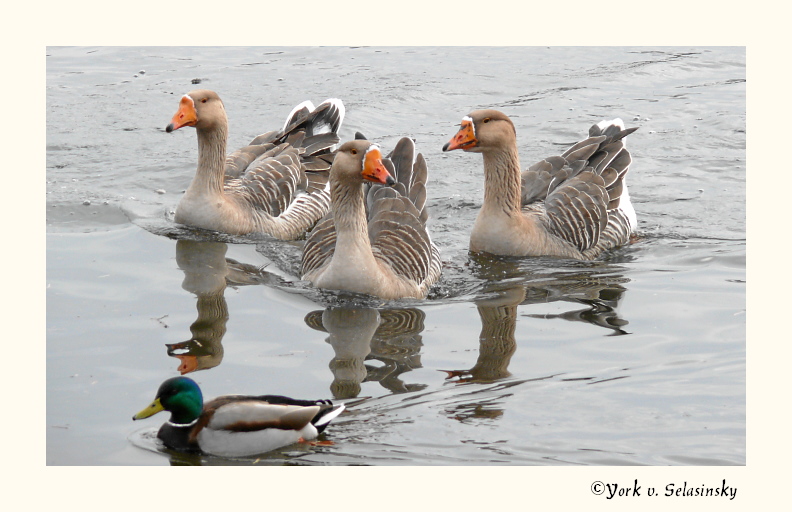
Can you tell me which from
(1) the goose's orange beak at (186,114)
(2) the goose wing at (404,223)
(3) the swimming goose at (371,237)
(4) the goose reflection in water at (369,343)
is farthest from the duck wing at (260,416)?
(1) the goose's orange beak at (186,114)

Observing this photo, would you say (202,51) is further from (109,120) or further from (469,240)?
(469,240)

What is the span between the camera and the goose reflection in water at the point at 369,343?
7578 millimetres

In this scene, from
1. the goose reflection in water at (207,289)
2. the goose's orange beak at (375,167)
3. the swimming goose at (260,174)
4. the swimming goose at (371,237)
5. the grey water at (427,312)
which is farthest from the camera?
the swimming goose at (260,174)

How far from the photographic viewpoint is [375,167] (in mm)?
8719

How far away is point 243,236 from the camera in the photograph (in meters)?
11.6

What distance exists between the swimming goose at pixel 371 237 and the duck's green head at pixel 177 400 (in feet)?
9.71

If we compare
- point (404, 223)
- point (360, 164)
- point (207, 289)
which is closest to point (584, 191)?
point (404, 223)

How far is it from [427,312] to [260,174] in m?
4.20

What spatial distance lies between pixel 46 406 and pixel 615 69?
631 inches

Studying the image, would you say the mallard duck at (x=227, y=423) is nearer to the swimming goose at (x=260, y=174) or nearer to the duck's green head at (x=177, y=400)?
the duck's green head at (x=177, y=400)

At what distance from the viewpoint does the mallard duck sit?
20.9 feet

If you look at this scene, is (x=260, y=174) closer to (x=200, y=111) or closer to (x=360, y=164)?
(x=200, y=111)

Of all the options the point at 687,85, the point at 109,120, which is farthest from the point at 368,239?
the point at 687,85

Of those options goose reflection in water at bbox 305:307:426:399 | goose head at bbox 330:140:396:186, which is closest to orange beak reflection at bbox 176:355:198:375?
goose reflection in water at bbox 305:307:426:399
